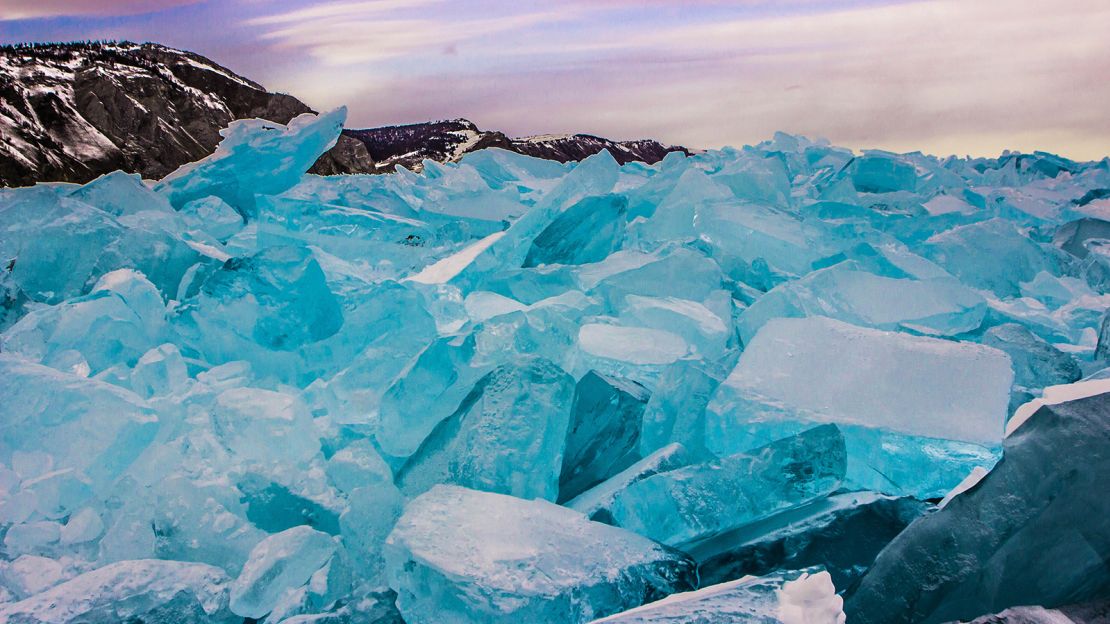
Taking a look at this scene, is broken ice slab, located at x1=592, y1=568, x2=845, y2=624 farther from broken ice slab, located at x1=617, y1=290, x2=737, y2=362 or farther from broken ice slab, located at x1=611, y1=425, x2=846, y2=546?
broken ice slab, located at x1=617, y1=290, x2=737, y2=362

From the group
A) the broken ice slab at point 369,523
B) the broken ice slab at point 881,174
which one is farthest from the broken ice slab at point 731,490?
the broken ice slab at point 881,174

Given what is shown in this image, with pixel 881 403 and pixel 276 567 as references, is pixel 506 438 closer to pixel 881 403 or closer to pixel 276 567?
pixel 276 567

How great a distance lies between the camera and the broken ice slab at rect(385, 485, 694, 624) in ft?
2.21

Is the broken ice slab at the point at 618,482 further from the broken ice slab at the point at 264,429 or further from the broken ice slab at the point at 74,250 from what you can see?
the broken ice slab at the point at 74,250

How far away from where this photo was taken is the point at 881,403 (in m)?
0.99

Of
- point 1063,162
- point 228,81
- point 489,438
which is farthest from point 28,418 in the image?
point 228,81

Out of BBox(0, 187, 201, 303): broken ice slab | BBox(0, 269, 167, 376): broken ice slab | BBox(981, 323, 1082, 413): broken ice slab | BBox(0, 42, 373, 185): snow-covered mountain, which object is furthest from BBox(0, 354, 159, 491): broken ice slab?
BBox(0, 42, 373, 185): snow-covered mountain

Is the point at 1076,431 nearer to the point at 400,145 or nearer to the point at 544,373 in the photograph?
the point at 544,373

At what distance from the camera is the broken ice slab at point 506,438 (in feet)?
3.05

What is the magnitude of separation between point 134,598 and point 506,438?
48 cm

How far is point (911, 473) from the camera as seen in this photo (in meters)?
0.92

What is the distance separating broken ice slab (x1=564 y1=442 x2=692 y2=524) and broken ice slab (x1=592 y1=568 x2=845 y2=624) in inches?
8.4

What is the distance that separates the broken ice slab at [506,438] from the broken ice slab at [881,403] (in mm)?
246

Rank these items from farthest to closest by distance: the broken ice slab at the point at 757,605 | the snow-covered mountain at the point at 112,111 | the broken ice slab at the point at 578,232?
the snow-covered mountain at the point at 112,111
the broken ice slab at the point at 578,232
the broken ice slab at the point at 757,605
